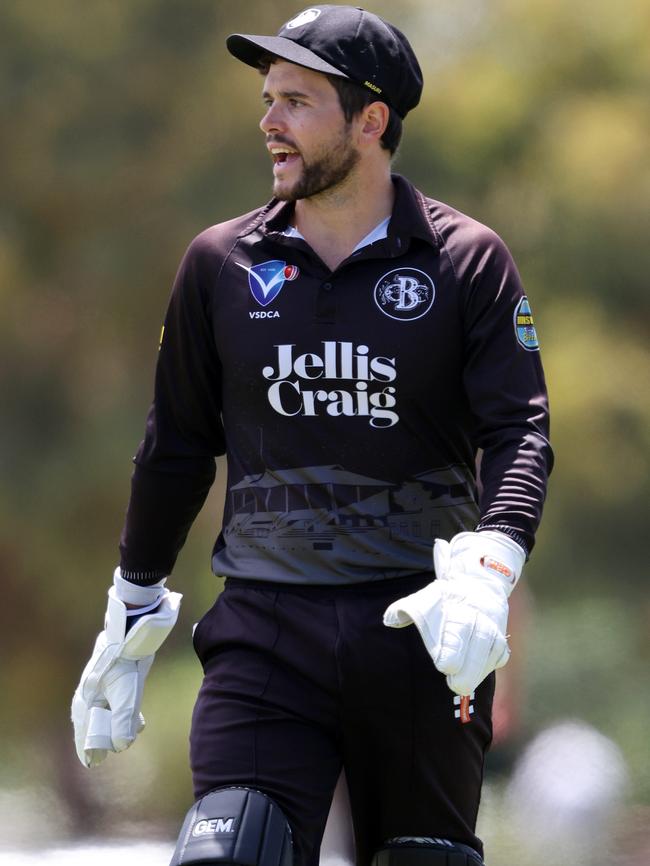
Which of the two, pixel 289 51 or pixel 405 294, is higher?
pixel 289 51

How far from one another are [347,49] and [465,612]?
0.93 m

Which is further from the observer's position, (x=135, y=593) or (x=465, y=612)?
(x=135, y=593)

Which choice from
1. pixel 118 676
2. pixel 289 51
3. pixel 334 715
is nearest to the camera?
pixel 334 715

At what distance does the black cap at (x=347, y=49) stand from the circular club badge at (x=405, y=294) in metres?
0.31

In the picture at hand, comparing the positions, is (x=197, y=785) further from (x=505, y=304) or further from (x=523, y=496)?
(x=505, y=304)

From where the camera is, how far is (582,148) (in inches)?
174

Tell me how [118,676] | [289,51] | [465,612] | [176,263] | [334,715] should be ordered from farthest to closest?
[176,263] → [118,676] → [289,51] → [334,715] → [465,612]

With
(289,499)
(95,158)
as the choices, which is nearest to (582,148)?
(95,158)

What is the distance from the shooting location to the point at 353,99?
2.66 m

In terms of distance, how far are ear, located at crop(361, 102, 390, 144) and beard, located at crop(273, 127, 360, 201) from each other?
5cm

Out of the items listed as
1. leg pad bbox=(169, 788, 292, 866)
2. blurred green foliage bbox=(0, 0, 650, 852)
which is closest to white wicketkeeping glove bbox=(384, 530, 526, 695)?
leg pad bbox=(169, 788, 292, 866)

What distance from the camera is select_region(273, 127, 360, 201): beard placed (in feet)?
8.61

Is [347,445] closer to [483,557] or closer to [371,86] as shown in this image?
[483,557]

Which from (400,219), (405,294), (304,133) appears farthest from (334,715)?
(304,133)
